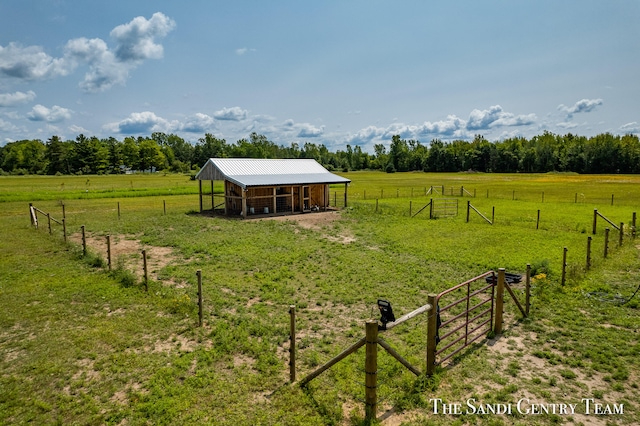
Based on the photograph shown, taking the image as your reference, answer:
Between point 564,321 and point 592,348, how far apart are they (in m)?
1.23

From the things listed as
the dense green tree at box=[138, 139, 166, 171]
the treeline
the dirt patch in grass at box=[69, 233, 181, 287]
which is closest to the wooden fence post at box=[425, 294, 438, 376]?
the dirt patch in grass at box=[69, 233, 181, 287]

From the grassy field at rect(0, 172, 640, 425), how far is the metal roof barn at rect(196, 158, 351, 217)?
9827 millimetres

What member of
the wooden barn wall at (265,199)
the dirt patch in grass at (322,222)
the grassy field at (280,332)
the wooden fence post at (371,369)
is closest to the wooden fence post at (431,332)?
the grassy field at (280,332)

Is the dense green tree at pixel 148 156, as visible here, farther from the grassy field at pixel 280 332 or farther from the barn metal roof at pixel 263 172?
the grassy field at pixel 280 332

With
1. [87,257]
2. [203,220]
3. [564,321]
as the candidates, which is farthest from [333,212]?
[564,321]

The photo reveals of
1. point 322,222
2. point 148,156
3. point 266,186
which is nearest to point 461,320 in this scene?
point 322,222

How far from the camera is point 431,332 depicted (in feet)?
19.6

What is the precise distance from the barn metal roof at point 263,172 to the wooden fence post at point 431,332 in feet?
67.3

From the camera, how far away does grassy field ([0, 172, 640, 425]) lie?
555cm

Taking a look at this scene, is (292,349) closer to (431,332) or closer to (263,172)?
(431,332)

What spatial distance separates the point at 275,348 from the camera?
7.31 meters

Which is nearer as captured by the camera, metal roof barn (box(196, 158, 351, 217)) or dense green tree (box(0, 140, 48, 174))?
metal roof barn (box(196, 158, 351, 217))

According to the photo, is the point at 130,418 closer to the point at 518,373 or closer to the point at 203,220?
the point at 518,373

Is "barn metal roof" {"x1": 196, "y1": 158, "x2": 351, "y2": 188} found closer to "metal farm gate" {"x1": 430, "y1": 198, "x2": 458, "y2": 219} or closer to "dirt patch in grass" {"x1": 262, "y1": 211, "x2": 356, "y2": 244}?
"dirt patch in grass" {"x1": 262, "y1": 211, "x2": 356, "y2": 244}
